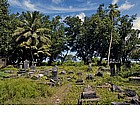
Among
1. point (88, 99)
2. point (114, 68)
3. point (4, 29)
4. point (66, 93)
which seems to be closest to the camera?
point (88, 99)

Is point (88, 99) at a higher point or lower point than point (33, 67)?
lower

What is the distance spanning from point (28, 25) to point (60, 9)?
3.38 metres

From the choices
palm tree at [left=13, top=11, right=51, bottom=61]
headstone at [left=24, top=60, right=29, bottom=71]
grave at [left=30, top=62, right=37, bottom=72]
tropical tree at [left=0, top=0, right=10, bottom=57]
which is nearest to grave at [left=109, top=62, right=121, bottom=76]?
palm tree at [left=13, top=11, right=51, bottom=61]

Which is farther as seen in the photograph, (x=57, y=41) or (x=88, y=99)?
(x=57, y=41)

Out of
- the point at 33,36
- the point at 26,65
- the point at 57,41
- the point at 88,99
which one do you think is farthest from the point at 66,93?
the point at 26,65

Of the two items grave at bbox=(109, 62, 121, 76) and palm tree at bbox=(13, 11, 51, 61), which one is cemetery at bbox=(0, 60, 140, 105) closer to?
grave at bbox=(109, 62, 121, 76)

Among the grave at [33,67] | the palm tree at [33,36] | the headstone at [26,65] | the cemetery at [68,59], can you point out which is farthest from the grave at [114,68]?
the headstone at [26,65]

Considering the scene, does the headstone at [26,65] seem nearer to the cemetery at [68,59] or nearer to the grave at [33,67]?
the cemetery at [68,59]

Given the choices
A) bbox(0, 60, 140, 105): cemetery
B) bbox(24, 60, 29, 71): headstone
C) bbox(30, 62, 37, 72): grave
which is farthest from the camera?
bbox(24, 60, 29, 71): headstone

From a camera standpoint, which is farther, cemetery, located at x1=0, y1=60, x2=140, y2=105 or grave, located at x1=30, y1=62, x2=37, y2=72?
grave, located at x1=30, y1=62, x2=37, y2=72

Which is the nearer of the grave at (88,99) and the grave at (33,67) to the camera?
the grave at (88,99)

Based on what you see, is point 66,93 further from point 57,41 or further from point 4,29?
point 4,29
